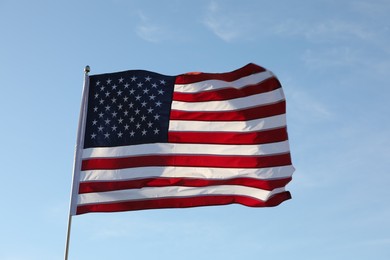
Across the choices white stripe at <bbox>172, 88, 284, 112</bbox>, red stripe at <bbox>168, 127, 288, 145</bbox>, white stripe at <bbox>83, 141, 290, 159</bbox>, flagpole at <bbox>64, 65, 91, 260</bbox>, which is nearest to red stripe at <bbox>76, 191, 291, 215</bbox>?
flagpole at <bbox>64, 65, 91, 260</bbox>

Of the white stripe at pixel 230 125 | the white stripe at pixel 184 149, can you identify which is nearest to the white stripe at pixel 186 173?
the white stripe at pixel 184 149

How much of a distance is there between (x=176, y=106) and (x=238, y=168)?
9.36 feet

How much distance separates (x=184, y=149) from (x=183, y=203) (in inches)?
66.2

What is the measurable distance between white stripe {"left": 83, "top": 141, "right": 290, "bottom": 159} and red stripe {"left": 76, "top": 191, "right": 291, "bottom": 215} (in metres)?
1.37

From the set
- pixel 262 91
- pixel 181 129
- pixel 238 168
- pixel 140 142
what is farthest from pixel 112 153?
pixel 262 91

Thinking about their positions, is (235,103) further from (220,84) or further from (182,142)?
(182,142)

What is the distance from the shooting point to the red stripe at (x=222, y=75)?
21.0 metres

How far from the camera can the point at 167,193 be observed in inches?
768

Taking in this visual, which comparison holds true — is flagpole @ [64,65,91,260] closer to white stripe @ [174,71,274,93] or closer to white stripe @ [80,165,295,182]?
white stripe @ [80,165,295,182]

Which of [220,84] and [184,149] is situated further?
[220,84]

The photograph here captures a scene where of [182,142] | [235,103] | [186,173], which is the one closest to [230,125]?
[235,103]

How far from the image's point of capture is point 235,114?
20.5 meters

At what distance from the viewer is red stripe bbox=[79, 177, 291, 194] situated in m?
19.3

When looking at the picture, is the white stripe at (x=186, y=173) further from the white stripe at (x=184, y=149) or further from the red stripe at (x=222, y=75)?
the red stripe at (x=222, y=75)
